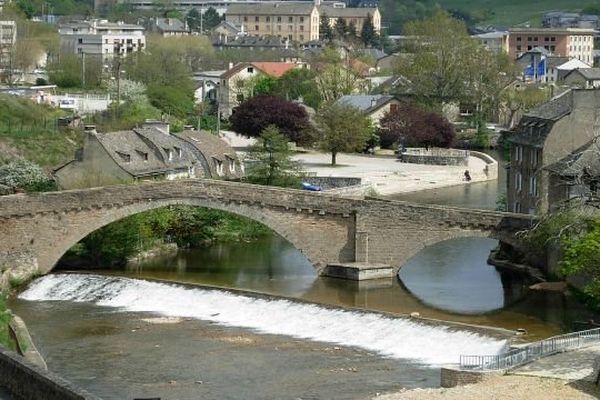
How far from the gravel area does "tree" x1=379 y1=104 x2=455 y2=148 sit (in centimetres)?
6371

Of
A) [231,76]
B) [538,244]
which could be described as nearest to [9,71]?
[231,76]

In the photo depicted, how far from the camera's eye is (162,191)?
60656 mm

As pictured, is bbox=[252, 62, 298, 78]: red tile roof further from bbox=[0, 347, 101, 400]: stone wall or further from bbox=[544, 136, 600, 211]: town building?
bbox=[0, 347, 101, 400]: stone wall

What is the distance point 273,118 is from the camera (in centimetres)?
10019

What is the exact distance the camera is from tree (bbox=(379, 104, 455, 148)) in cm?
10475

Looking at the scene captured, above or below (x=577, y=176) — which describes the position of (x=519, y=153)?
below

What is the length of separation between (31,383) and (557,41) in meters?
161

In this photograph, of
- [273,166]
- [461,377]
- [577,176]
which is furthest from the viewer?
[273,166]

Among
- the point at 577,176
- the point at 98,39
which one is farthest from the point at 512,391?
the point at 98,39

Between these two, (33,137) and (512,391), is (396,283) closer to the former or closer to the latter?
(512,391)

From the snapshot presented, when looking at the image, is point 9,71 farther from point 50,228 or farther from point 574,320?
point 574,320

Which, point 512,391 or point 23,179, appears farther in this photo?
point 23,179

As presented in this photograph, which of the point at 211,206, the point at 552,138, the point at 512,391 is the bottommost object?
the point at 512,391

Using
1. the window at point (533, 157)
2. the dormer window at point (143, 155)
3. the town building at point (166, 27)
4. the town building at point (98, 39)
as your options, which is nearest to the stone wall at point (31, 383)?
the window at point (533, 157)
